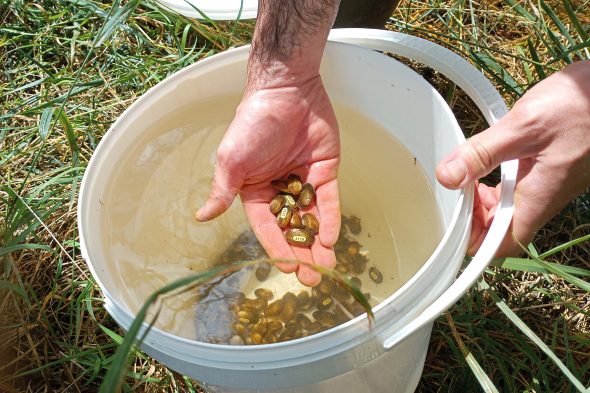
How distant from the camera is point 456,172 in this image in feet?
3.04

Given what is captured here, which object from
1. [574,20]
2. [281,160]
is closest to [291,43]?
[281,160]

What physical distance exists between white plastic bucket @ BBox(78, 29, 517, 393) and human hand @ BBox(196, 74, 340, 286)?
0.10 metres

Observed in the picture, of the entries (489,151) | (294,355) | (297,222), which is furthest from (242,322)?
(489,151)

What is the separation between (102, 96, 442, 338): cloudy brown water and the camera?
122cm

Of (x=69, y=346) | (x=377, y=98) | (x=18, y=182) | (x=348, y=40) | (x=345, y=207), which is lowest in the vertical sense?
(x=69, y=346)

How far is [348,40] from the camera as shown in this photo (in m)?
1.20

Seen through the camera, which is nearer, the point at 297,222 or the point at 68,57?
the point at 297,222

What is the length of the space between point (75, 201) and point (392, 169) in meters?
0.72

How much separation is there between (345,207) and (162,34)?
73 cm

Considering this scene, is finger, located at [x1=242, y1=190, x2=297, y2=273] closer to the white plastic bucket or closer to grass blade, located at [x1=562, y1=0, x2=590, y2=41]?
the white plastic bucket

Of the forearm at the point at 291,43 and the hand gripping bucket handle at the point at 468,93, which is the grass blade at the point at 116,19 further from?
the hand gripping bucket handle at the point at 468,93

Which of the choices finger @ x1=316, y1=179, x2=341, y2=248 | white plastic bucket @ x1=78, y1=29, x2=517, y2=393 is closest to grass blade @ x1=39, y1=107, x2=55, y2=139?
white plastic bucket @ x1=78, y1=29, x2=517, y2=393

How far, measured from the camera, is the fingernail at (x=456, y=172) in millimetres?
926

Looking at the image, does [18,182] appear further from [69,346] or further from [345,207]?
[345,207]
